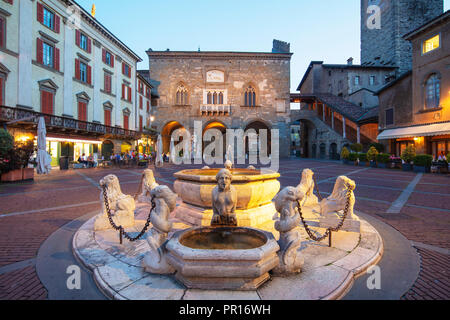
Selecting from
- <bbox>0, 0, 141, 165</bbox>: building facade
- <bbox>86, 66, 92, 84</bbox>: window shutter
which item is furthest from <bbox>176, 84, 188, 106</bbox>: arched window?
<bbox>86, 66, 92, 84</bbox>: window shutter

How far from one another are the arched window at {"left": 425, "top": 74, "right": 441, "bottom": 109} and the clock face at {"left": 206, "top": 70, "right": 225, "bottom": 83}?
2200 cm

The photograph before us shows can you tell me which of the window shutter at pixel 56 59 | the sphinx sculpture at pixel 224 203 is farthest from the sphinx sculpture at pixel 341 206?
the window shutter at pixel 56 59

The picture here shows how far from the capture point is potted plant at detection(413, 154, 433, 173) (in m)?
14.7

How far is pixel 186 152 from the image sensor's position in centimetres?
2903

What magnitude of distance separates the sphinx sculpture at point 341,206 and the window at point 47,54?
22.1 m

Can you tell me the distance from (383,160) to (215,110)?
66.1 ft

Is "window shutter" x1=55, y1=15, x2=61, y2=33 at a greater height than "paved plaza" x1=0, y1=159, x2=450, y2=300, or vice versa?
"window shutter" x1=55, y1=15, x2=61, y2=33

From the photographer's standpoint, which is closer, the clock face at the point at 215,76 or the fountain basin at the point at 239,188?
the fountain basin at the point at 239,188

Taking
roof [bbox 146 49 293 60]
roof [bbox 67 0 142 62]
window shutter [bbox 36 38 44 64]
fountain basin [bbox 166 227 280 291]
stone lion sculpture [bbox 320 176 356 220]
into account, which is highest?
roof [bbox 146 49 293 60]

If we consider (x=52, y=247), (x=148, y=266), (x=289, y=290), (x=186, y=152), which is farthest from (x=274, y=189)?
(x=186, y=152)

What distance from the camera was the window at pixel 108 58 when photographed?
23.1 metres

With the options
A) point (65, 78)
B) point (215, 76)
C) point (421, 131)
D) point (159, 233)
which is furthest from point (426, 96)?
point (65, 78)

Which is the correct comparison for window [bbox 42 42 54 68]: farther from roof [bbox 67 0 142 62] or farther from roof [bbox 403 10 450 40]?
roof [bbox 403 10 450 40]

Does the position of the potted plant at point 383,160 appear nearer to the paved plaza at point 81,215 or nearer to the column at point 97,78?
the paved plaza at point 81,215
